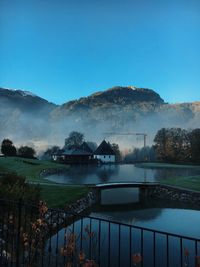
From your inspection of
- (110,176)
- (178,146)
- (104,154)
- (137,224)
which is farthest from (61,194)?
(104,154)

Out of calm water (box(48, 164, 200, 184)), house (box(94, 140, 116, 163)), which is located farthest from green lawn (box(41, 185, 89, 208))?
house (box(94, 140, 116, 163))

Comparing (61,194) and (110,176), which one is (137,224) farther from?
(110,176)

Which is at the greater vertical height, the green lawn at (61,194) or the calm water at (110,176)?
the calm water at (110,176)

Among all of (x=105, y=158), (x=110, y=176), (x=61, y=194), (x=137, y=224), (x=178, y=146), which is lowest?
(x=137, y=224)

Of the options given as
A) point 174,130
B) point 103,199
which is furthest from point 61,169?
point 174,130

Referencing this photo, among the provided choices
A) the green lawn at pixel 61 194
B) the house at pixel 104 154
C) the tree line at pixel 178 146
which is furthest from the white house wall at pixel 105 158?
the green lawn at pixel 61 194

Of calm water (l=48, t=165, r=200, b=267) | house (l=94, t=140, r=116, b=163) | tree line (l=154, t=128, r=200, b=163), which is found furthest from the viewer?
house (l=94, t=140, r=116, b=163)

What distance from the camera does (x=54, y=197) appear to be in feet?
65.8

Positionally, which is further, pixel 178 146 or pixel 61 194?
pixel 178 146

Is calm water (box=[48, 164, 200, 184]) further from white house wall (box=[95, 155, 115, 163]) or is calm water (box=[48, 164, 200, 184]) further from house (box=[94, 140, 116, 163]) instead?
house (box=[94, 140, 116, 163])

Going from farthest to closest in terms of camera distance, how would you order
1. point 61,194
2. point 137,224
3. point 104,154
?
point 104,154, point 61,194, point 137,224

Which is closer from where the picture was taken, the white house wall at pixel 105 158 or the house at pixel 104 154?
the white house wall at pixel 105 158

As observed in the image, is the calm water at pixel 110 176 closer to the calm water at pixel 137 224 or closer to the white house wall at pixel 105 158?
the calm water at pixel 137 224

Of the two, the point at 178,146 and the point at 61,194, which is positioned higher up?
the point at 178,146
